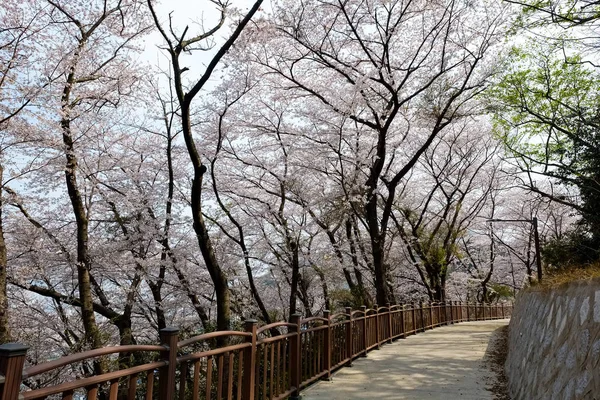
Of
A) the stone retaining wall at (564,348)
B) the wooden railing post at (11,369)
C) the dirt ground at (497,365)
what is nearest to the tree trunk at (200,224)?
the dirt ground at (497,365)

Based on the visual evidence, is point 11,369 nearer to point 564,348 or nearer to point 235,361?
point 564,348

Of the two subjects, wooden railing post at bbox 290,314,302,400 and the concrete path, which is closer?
wooden railing post at bbox 290,314,302,400

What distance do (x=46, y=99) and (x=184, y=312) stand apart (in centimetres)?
1318

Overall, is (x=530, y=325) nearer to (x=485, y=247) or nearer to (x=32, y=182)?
(x=32, y=182)

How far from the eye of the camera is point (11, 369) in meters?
1.75

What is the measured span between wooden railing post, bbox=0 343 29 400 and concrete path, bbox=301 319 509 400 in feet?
14.4

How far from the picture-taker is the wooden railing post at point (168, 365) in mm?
2916

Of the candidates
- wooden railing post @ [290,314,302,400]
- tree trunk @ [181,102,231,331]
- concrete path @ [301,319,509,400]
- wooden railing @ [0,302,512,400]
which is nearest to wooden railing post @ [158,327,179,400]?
wooden railing @ [0,302,512,400]

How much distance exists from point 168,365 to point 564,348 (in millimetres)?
3307

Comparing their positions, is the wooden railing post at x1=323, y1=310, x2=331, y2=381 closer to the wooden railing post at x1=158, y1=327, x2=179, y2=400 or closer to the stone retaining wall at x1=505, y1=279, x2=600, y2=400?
the stone retaining wall at x1=505, y1=279, x2=600, y2=400

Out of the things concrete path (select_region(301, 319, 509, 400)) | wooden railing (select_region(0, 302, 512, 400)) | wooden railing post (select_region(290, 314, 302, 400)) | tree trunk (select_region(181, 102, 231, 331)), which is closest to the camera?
wooden railing (select_region(0, 302, 512, 400))

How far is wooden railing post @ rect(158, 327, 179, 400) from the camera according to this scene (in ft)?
9.57

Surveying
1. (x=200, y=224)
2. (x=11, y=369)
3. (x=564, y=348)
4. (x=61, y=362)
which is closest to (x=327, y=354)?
(x=200, y=224)

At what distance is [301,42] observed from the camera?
38.0 feet
